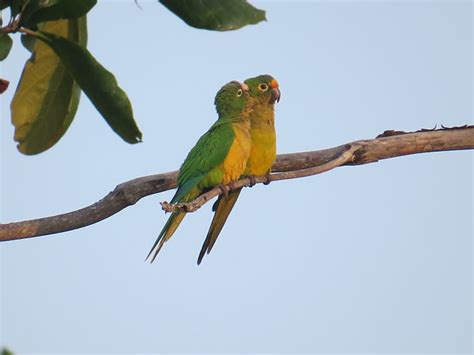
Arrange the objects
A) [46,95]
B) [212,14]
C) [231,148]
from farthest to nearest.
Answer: [231,148]
[46,95]
[212,14]

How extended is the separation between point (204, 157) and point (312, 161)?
886 mm

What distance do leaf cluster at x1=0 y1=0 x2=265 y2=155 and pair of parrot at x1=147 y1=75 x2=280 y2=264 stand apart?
62.1 inches

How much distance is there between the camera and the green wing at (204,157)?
15.6 feet

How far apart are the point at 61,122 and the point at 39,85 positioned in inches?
7.3

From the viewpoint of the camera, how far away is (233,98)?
5406mm

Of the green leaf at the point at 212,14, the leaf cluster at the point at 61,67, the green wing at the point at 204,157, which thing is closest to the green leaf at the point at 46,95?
the leaf cluster at the point at 61,67

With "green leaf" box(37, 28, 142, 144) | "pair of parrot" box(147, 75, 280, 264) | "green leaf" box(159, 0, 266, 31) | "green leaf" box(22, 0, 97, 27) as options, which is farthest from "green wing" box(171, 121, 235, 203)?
"green leaf" box(22, 0, 97, 27)

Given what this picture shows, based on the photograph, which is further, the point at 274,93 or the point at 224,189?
the point at 274,93

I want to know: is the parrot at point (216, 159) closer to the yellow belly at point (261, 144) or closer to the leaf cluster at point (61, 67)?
the yellow belly at point (261, 144)

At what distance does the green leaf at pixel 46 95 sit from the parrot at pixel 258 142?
199 cm

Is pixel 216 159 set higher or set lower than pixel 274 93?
lower

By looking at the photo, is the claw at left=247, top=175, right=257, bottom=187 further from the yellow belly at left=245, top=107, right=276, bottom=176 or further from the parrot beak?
the parrot beak

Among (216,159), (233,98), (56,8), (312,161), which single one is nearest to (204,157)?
(216,159)

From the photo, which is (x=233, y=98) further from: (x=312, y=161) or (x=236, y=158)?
(x=312, y=161)
